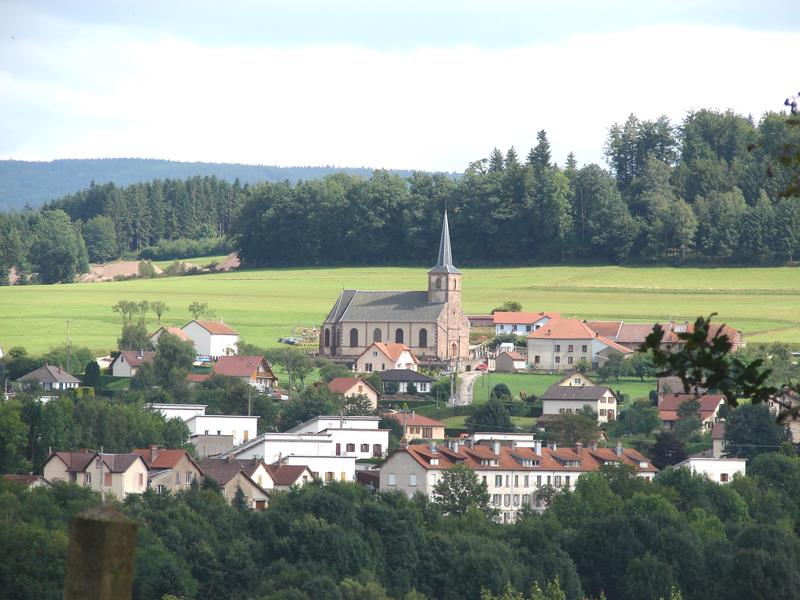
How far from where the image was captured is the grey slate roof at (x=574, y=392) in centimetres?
8875

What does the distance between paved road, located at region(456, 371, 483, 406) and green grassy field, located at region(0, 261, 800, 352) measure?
696 inches

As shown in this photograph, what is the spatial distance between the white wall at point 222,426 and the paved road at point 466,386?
11526mm

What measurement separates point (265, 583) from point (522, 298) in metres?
87.1

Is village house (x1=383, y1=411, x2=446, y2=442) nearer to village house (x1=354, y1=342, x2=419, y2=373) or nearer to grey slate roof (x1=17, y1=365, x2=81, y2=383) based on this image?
grey slate roof (x1=17, y1=365, x2=81, y2=383)

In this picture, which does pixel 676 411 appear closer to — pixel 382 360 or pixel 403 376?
pixel 403 376

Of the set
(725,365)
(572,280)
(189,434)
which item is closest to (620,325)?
(572,280)

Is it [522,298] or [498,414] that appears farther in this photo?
[522,298]

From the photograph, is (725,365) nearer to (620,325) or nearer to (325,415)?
(325,415)

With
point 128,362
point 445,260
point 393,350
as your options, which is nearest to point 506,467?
point 128,362

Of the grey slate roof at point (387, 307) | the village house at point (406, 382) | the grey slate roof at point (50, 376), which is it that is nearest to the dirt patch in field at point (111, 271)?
the grey slate roof at point (387, 307)

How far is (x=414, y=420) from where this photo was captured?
86500mm

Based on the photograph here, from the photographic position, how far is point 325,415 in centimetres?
8781

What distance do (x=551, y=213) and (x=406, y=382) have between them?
61811mm

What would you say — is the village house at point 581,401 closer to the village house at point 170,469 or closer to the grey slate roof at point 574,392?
the grey slate roof at point 574,392
